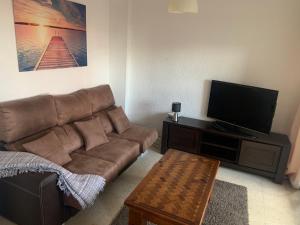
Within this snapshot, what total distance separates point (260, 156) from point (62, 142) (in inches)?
95.4

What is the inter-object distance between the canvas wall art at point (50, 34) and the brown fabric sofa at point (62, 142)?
0.43 meters

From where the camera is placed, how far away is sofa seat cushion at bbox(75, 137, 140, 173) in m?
2.55

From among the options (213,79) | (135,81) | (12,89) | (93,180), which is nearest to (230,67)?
(213,79)

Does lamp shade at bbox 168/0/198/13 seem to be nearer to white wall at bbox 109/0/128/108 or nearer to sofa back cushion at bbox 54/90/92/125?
sofa back cushion at bbox 54/90/92/125

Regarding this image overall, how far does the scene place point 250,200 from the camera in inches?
104

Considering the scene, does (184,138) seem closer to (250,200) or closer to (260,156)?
(260,156)

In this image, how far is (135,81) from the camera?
405cm

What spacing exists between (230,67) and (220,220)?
2.06 metres

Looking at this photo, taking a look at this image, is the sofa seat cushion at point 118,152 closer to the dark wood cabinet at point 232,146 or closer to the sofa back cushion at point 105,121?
the sofa back cushion at point 105,121

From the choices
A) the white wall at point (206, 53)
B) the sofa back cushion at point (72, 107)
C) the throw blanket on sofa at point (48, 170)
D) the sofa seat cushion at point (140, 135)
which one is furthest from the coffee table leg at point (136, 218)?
the white wall at point (206, 53)

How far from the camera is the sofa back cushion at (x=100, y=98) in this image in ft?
10.5

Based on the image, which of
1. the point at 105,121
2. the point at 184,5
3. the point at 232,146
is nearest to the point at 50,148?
the point at 105,121

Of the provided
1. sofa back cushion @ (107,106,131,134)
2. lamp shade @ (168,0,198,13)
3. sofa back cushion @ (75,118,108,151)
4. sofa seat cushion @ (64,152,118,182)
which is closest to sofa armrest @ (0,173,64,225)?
sofa seat cushion @ (64,152,118,182)

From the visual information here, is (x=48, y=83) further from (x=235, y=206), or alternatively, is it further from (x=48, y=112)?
(x=235, y=206)
